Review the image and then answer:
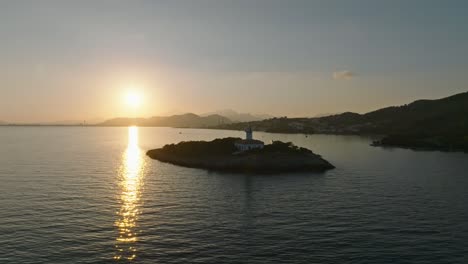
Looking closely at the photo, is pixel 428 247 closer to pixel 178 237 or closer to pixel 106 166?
pixel 178 237

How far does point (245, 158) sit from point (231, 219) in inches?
2114

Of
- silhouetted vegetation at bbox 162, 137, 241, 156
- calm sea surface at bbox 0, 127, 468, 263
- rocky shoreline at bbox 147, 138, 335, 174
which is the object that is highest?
silhouetted vegetation at bbox 162, 137, 241, 156

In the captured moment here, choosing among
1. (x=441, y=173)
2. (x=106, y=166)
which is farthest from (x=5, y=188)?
(x=441, y=173)

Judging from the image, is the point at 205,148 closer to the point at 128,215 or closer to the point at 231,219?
the point at 128,215

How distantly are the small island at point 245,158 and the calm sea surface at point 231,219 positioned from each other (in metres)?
14.3

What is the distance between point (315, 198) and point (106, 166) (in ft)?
213

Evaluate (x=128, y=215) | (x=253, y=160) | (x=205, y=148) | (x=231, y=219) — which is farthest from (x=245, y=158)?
(x=128, y=215)

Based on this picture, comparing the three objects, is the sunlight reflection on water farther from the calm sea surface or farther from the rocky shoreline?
the rocky shoreline

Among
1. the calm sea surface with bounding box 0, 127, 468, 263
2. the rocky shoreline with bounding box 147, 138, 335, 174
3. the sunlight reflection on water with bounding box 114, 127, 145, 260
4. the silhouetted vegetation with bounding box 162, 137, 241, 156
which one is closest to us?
the calm sea surface with bounding box 0, 127, 468, 263

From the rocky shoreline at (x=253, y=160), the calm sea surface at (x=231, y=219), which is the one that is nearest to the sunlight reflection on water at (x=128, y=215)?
the calm sea surface at (x=231, y=219)

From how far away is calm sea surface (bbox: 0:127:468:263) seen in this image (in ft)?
118

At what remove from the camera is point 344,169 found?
325 ft

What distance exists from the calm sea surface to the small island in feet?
46.8

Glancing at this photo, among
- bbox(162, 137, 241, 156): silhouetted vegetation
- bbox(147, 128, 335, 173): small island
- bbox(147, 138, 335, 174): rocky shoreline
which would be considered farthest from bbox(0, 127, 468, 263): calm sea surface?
bbox(162, 137, 241, 156): silhouetted vegetation
